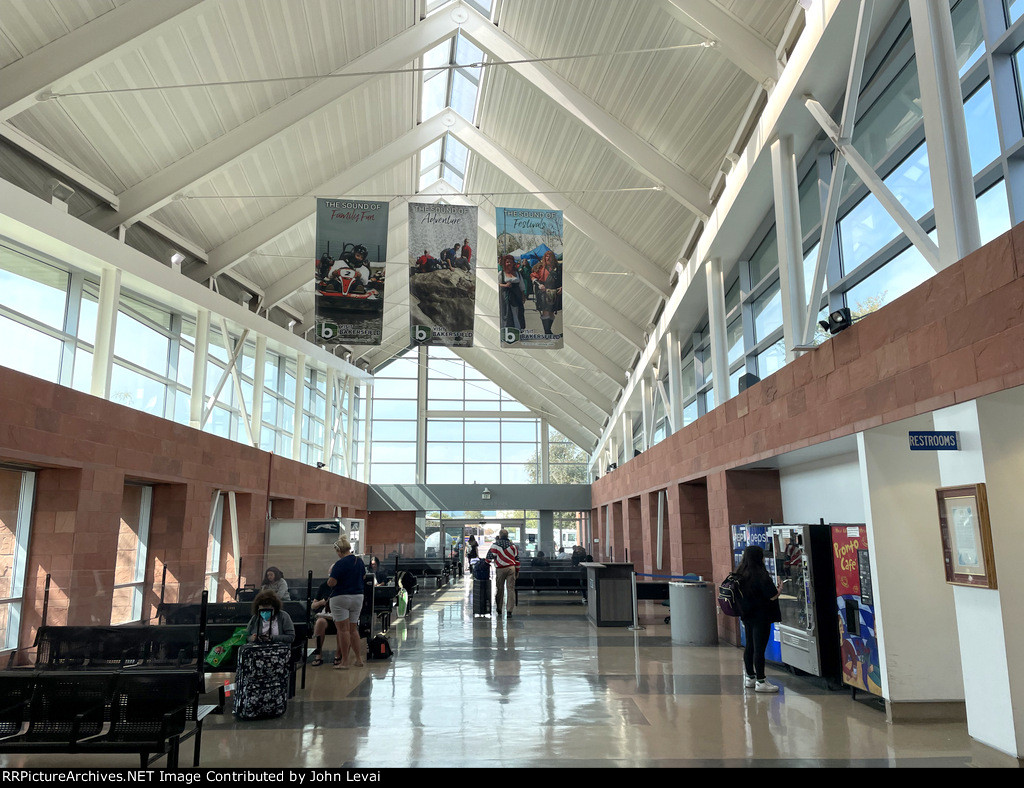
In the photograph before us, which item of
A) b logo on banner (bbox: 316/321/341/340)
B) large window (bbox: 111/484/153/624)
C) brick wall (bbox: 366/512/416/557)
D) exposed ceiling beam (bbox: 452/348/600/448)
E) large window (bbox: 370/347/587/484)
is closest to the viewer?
b logo on banner (bbox: 316/321/341/340)

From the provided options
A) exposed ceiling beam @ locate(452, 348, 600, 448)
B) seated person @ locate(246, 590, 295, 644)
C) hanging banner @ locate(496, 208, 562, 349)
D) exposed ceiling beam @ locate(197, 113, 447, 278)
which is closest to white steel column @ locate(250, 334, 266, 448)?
exposed ceiling beam @ locate(197, 113, 447, 278)

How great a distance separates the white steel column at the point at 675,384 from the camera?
14.6m

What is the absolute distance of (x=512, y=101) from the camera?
45.8ft

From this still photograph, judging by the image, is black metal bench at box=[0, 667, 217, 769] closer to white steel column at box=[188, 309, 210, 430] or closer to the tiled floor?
the tiled floor

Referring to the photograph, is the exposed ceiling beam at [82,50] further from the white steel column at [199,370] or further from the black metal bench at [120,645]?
the white steel column at [199,370]

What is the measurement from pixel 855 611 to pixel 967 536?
2.03 m

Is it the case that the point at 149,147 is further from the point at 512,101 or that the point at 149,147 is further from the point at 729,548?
the point at 729,548

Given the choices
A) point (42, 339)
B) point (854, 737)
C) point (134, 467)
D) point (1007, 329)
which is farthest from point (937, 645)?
point (42, 339)

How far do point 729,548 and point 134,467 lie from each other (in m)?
9.33

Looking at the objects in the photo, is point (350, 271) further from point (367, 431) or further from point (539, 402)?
point (539, 402)

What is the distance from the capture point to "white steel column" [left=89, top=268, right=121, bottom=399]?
38.3ft

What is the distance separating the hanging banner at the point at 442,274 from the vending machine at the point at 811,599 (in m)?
5.76

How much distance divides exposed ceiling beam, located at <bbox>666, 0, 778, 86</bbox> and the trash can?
6.68 meters

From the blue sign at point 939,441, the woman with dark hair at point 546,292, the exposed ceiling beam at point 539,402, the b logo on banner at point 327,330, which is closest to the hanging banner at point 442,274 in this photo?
the woman with dark hair at point 546,292
